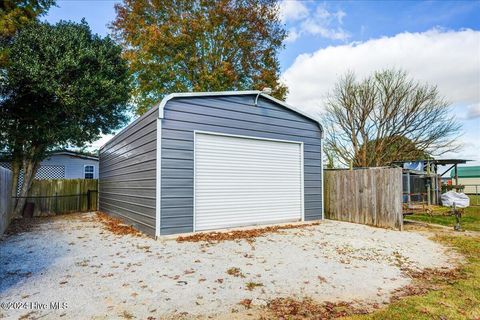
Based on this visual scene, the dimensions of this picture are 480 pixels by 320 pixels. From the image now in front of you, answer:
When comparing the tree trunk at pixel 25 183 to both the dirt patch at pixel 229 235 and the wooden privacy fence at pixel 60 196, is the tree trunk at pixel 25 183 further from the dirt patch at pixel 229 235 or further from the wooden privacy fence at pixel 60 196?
the dirt patch at pixel 229 235

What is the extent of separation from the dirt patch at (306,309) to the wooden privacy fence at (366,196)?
5409 millimetres

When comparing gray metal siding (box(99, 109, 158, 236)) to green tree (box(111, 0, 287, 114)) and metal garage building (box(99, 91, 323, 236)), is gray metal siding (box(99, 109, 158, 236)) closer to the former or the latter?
metal garage building (box(99, 91, 323, 236))

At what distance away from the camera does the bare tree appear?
13914 millimetres

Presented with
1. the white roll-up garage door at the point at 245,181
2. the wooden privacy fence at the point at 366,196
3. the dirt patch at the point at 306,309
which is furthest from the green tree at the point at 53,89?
the dirt patch at the point at 306,309

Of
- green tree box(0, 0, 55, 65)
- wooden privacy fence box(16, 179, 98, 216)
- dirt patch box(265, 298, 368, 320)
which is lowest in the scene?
dirt patch box(265, 298, 368, 320)

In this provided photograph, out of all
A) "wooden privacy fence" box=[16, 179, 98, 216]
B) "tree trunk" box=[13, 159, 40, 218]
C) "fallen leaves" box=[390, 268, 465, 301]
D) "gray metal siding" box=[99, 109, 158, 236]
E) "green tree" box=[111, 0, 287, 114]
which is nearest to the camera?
"fallen leaves" box=[390, 268, 465, 301]

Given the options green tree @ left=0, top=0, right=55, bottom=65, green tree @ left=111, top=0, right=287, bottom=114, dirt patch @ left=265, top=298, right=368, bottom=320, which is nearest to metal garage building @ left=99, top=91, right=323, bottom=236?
dirt patch @ left=265, top=298, right=368, bottom=320

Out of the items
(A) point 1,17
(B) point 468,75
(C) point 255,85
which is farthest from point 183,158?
(B) point 468,75

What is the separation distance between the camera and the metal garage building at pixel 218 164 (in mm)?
6219

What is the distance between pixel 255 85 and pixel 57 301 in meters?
14.1

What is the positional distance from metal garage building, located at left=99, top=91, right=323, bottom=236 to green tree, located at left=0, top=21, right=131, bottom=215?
2.45 meters

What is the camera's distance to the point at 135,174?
7.59 m

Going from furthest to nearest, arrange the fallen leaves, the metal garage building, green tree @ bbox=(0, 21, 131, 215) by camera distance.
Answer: green tree @ bbox=(0, 21, 131, 215)
the metal garage building
the fallen leaves

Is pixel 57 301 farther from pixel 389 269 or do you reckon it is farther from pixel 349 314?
pixel 389 269
